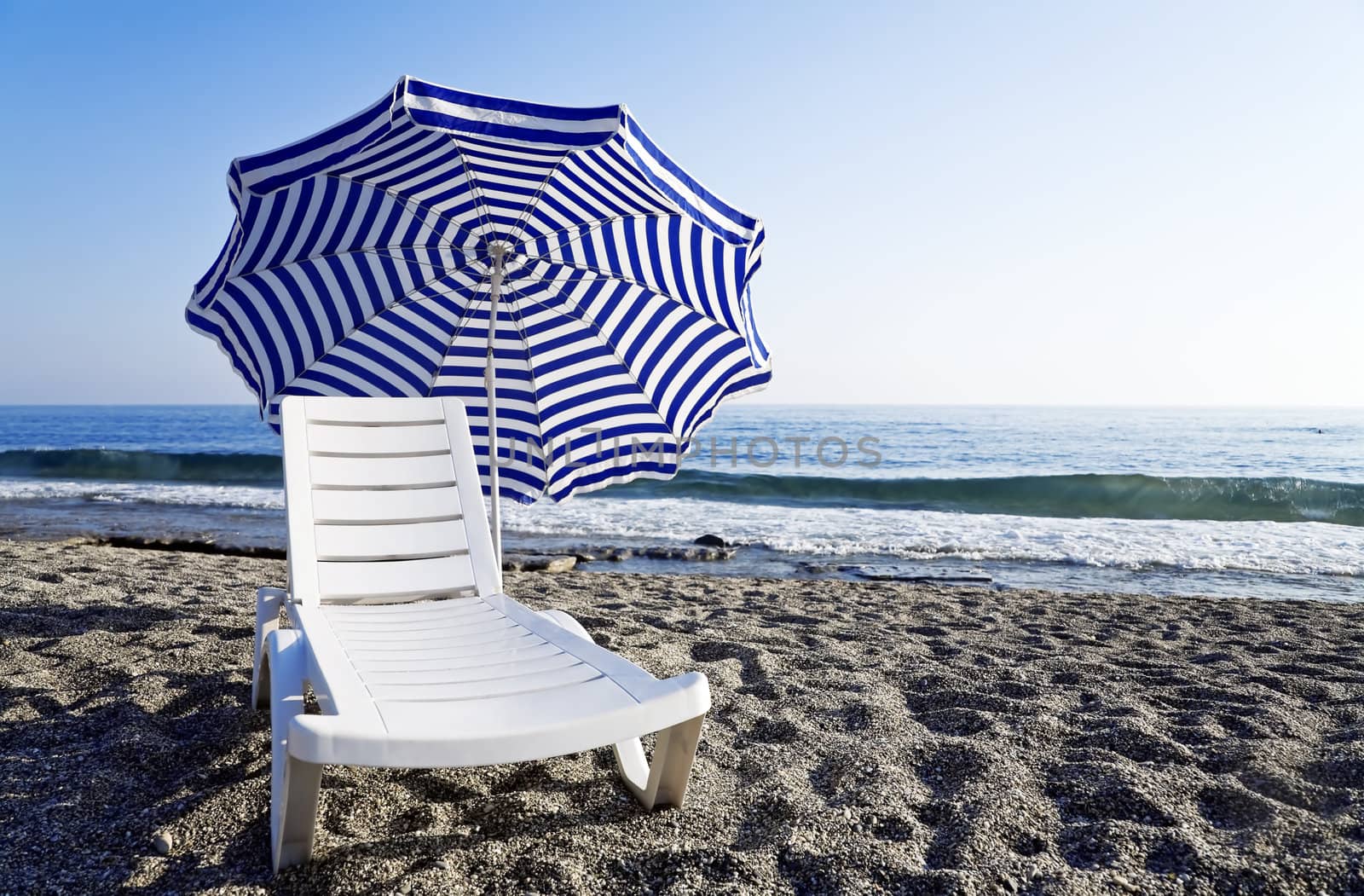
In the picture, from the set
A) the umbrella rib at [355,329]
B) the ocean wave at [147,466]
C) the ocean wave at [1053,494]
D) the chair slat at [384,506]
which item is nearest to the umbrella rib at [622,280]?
the umbrella rib at [355,329]

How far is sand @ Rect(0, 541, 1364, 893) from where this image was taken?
6.72 feet

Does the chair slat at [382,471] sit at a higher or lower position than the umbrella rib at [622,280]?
lower

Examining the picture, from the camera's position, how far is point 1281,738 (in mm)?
3002

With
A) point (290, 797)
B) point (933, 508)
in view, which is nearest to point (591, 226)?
point (290, 797)

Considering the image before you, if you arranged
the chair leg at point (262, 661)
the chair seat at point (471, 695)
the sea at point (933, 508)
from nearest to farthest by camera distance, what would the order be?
1. the chair seat at point (471, 695)
2. the chair leg at point (262, 661)
3. the sea at point (933, 508)

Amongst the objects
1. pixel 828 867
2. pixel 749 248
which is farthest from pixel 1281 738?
pixel 749 248

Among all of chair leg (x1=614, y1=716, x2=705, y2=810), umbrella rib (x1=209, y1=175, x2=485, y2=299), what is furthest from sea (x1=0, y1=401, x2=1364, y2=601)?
chair leg (x1=614, y1=716, x2=705, y2=810)

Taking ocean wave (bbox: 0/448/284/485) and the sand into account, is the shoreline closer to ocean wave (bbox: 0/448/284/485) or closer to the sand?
the sand

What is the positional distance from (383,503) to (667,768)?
1.80 m

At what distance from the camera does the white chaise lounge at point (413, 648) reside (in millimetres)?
1895

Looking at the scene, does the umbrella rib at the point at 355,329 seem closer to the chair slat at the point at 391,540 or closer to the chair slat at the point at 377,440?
Answer: the chair slat at the point at 377,440

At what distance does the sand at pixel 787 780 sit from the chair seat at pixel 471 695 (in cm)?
41

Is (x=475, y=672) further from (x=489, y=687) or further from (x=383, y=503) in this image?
(x=383, y=503)

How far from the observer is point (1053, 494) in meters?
16.3
